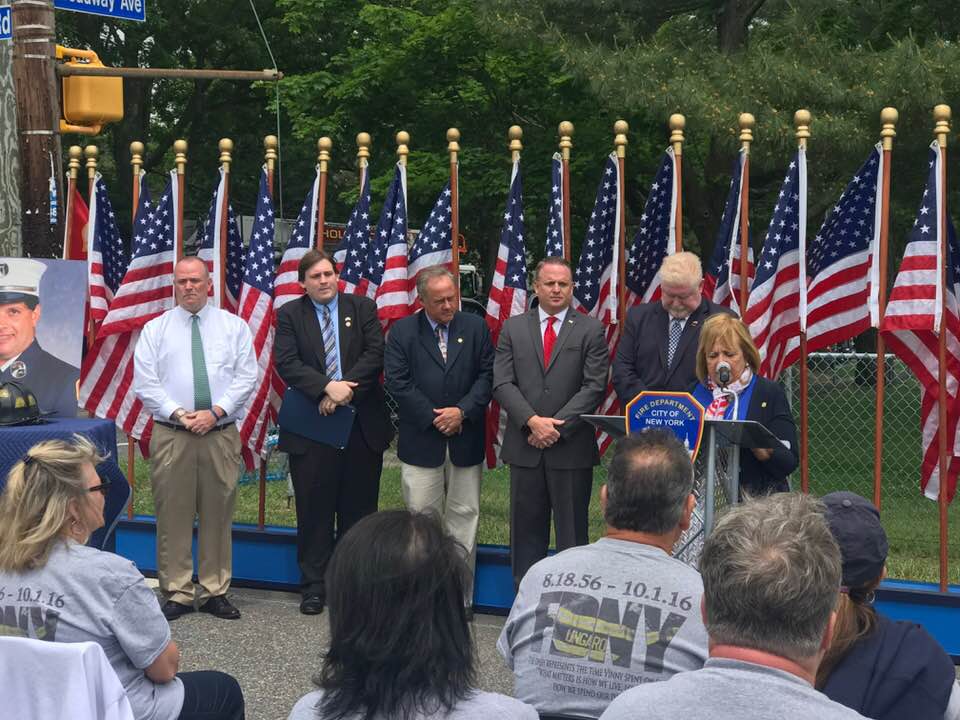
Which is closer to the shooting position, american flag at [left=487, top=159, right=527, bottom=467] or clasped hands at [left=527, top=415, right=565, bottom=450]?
clasped hands at [left=527, top=415, right=565, bottom=450]

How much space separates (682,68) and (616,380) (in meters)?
6.04

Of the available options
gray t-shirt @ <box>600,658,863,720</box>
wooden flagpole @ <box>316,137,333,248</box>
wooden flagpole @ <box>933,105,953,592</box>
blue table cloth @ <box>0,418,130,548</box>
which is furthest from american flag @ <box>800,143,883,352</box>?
gray t-shirt @ <box>600,658,863,720</box>

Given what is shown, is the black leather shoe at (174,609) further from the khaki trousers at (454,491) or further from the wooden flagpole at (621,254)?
the wooden flagpole at (621,254)

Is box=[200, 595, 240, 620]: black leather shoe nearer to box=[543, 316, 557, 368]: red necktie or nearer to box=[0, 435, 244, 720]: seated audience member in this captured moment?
box=[543, 316, 557, 368]: red necktie

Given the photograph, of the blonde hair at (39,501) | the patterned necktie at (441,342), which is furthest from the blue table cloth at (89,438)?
the patterned necktie at (441,342)

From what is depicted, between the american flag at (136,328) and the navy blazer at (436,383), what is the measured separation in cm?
178

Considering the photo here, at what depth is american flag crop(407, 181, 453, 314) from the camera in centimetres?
774

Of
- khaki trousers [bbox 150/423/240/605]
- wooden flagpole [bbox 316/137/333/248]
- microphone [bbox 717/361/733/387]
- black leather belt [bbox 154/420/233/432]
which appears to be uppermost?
wooden flagpole [bbox 316/137/333/248]

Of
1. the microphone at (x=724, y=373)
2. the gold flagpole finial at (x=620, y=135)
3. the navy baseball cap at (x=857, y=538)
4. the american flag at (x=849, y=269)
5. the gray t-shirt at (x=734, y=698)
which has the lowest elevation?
the gray t-shirt at (x=734, y=698)

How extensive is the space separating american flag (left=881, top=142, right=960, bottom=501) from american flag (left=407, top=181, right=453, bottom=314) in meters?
2.62

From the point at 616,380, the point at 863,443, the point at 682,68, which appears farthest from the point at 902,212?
the point at 616,380

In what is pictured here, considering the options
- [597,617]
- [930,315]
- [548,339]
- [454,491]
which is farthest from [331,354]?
[597,617]

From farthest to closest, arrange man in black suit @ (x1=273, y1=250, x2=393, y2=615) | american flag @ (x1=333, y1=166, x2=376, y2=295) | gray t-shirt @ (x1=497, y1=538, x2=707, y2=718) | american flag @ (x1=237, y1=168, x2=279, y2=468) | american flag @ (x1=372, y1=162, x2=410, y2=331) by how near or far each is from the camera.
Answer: american flag @ (x1=333, y1=166, x2=376, y2=295) → american flag @ (x1=237, y1=168, x2=279, y2=468) → american flag @ (x1=372, y1=162, x2=410, y2=331) → man in black suit @ (x1=273, y1=250, x2=393, y2=615) → gray t-shirt @ (x1=497, y1=538, x2=707, y2=718)

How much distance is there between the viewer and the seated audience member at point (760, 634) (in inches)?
85.3
